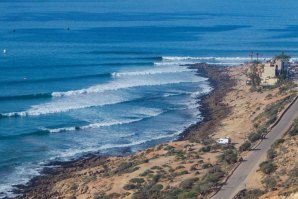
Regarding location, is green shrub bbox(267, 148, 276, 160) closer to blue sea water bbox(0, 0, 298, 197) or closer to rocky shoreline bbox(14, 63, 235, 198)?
rocky shoreline bbox(14, 63, 235, 198)

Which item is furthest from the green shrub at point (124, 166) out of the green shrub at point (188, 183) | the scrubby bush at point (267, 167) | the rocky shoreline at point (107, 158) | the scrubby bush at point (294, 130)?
the scrubby bush at point (294, 130)

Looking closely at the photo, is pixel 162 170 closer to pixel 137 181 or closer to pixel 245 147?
pixel 137 181

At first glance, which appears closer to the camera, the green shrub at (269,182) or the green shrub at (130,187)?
the green shrub at (269,182)

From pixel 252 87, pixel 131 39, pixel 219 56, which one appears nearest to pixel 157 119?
pixel 252 87

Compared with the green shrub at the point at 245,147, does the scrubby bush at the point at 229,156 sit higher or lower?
lower

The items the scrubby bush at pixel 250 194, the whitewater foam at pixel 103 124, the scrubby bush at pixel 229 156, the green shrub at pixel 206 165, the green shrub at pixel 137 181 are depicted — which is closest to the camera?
the scrubby bush at pixel 250 194

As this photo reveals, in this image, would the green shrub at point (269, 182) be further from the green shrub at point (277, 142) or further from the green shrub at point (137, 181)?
the green shrub at point (137, 181)
